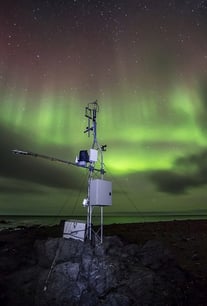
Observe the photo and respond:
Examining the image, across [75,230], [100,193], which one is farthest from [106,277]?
[100,193]

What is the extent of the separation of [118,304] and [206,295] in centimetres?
386

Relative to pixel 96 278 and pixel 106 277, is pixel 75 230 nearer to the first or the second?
pixel 96 278

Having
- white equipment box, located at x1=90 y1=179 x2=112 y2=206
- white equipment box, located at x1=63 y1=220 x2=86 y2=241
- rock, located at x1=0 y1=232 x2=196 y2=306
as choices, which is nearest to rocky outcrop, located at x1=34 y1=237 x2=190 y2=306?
rock, located at x1=0 y1=232 x2=196 y2=306

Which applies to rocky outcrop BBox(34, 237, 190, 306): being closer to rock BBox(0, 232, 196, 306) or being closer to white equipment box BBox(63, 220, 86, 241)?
rock BBox(0, 232, 196, 306)

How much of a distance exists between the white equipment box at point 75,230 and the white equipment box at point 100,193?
1.50 m

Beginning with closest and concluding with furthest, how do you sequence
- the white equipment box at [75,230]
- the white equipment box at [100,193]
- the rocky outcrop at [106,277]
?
the rocky outcrop at [106,277] < the white equipment box at [100,193] < the white equipment box at [75,230]

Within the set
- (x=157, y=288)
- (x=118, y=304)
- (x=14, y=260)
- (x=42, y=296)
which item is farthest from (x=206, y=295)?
(x=14, y=260)

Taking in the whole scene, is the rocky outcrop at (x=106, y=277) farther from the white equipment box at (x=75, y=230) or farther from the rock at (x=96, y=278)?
the white equipment box at (x=75, y=230)

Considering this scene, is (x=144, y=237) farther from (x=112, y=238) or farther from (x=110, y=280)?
(x=110, y=280)

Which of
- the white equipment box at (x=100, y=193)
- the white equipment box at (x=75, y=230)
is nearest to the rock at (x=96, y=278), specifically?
the white equipment box at (x=75, y=230)

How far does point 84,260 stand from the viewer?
11805 mm

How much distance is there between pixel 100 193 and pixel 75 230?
2635mm

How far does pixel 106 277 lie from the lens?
35.7 ft

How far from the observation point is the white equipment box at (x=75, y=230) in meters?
13.8
